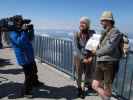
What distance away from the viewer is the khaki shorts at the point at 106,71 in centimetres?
598

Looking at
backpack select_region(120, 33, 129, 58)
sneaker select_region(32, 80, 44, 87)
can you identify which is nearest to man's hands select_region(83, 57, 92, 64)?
backpack select_region(120, 33, 129, 58)

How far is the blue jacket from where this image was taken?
7.04 m

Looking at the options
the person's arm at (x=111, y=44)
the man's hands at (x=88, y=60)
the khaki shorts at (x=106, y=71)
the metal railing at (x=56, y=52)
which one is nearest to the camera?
the person's arm at (x=111, y=44)

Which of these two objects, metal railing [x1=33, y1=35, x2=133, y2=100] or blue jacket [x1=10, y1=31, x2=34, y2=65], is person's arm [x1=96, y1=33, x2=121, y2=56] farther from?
blue jacket [x1=10, y1=31, x2=34, y2=65]

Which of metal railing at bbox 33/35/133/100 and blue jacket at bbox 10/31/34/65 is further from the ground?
blue jacket at bbox 10/31/34/65

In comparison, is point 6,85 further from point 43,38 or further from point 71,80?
point 43,38

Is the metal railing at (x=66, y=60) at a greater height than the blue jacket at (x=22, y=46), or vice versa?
the blue jacket at (x=22, y=46)

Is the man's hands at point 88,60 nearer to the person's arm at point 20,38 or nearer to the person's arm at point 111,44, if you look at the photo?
the person's arm at point 111,44

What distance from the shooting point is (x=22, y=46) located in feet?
23.4

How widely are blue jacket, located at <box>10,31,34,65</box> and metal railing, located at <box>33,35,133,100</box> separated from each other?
6.74ft

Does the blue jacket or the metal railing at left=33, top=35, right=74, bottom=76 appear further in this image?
the metal railing at left=33, top=35, right=74, bottom=76

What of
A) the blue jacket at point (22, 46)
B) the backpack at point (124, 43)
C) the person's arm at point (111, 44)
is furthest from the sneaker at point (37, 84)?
the backpack at point (124, 43)

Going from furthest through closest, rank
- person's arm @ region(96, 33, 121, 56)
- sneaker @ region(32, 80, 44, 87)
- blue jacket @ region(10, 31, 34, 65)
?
1. sneaker @ region(32, 80, 44, 87)
2. blue jacket @ region(10, 31, 34, 65)
3. person's arm @ region(96, 33, 121, 56)

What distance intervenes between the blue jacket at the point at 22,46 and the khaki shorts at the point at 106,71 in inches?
71.2
